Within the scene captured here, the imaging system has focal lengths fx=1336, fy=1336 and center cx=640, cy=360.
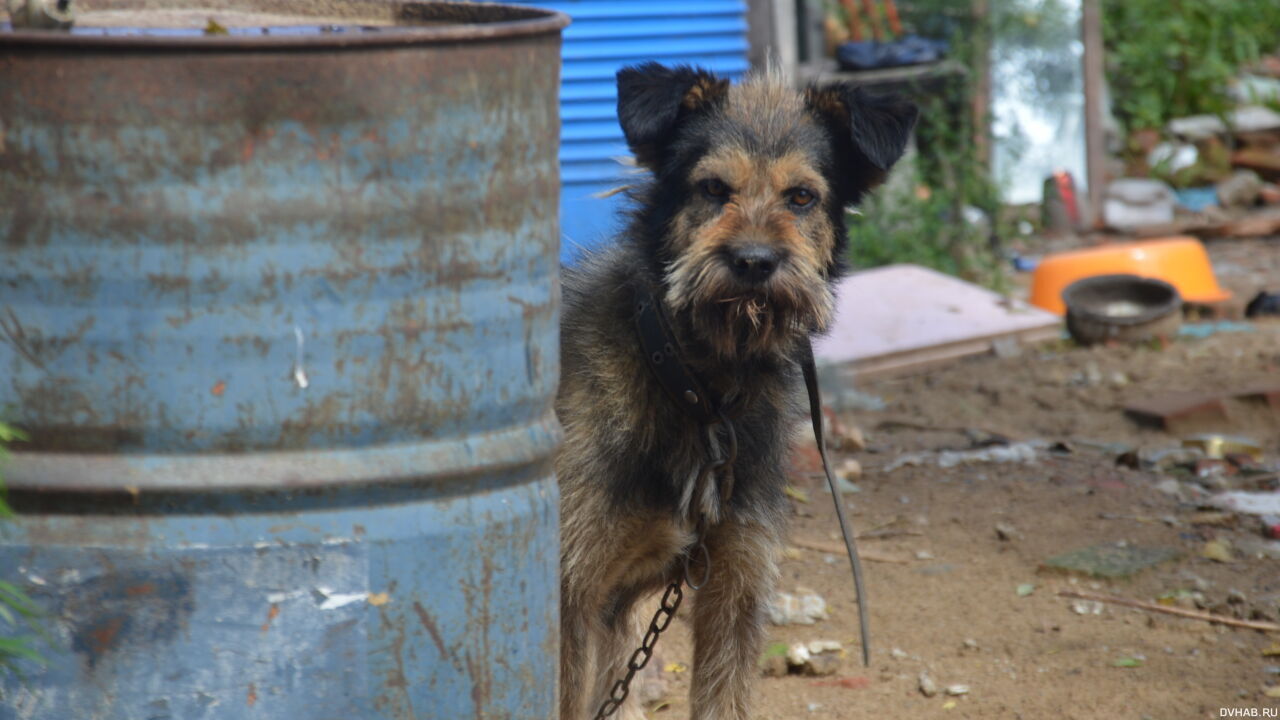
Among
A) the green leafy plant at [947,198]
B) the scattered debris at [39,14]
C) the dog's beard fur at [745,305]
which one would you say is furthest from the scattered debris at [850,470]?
the scattered debris at [39,14]

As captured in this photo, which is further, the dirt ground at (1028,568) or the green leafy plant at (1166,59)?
→ the green leafy plant at (1166,59)

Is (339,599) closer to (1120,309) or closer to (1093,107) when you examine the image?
(1120,309)

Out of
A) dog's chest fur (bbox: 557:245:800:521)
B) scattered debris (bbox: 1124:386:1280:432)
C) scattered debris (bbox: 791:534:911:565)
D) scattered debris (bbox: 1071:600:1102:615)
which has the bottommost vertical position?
scattered debris (bbox: 1071:600:1102:615)

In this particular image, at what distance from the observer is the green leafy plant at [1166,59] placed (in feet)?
38.2

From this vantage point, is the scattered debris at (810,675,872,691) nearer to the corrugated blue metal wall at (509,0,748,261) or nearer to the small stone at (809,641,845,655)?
the small stone at (809,641,845,655)

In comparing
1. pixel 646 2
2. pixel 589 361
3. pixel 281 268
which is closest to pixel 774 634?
pixel 589 361

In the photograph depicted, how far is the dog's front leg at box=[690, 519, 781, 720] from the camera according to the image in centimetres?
338

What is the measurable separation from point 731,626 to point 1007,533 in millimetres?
1777

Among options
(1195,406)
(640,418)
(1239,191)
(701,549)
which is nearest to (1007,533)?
(1195,406)

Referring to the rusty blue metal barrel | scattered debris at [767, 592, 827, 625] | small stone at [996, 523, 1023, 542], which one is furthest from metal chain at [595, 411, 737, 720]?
small stone at [996, 523, 1023, 542]

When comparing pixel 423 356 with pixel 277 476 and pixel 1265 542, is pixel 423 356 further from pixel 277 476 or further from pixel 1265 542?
pixel 1265 542

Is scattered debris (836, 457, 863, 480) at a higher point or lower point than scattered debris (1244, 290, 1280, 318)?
lower

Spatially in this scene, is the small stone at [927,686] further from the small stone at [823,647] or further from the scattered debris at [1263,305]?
the scattered debris at [1263,305]

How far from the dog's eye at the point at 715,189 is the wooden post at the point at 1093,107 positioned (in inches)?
301
